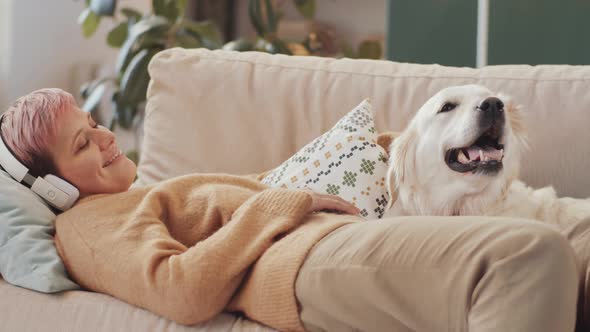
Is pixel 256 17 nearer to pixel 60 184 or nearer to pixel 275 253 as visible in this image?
pixel 60 184

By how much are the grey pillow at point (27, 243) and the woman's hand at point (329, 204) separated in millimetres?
434

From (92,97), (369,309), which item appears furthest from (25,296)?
(92,97)

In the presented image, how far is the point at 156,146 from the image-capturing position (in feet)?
6.14

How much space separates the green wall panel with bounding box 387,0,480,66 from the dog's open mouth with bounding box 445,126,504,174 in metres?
1.20

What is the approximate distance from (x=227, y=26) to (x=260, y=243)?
4.25 metres

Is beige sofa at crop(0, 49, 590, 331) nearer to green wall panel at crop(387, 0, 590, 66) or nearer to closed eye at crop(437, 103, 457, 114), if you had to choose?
closed eye at crop(437, 103, 457, 114)

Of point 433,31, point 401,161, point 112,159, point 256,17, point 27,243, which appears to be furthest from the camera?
point 256,17

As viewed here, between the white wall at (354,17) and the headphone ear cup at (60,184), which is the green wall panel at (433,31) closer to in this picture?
the headphone ear cup at (60,184)

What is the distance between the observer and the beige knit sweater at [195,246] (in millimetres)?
1065

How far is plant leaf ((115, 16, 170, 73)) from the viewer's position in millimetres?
3143

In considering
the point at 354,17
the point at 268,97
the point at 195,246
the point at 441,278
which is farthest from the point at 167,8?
the point at 441,278

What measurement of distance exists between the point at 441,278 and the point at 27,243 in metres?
0.72

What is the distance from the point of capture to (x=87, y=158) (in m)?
1.39

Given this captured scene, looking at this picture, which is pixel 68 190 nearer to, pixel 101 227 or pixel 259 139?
pixel 101 227
